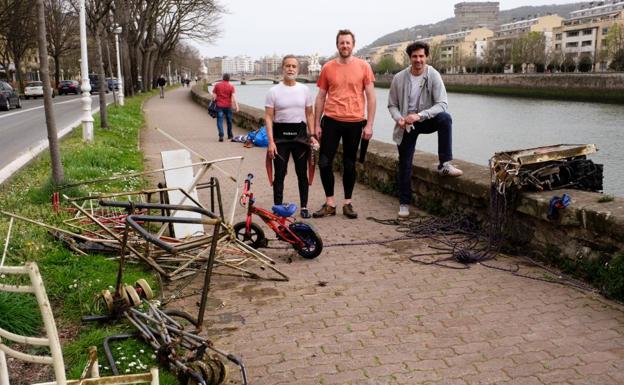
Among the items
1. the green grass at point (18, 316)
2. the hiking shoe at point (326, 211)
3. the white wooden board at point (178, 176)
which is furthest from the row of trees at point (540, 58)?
the green grass at point (18, 316)

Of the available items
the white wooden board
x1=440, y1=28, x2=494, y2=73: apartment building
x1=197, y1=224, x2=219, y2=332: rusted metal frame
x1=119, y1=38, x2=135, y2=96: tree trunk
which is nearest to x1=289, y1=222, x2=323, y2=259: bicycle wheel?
the white wooden board

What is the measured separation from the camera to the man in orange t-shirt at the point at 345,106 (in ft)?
20.7

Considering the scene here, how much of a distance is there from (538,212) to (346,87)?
242 cm

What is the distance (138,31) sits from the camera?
126 ft

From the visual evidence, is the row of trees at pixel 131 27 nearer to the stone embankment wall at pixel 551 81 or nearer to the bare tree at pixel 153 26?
the bare tree at pixel 153 26

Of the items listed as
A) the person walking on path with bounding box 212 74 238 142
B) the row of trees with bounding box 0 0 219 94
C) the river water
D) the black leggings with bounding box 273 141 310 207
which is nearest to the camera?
the black leggings with bounding box 273 141 310 207

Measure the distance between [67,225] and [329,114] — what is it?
2878mm

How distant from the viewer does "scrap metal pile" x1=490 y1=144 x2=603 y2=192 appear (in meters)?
5.12

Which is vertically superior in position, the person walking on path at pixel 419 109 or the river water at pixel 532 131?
the person walking on path at pixel 419 109

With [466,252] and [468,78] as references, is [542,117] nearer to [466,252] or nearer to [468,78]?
[466,252]

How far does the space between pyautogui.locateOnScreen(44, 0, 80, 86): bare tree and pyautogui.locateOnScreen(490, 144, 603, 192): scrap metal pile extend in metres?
40.3

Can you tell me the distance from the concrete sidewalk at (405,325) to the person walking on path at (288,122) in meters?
1.26

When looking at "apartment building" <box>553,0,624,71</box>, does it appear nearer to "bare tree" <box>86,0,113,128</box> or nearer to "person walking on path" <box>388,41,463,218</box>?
"bare tree" <box>86,0,113,128</box>

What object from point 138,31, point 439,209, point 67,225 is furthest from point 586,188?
point 138,31
